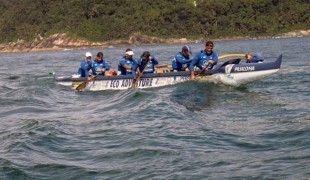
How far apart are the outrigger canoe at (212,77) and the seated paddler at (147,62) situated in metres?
0.39

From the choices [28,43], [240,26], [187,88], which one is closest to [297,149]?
[187,88]

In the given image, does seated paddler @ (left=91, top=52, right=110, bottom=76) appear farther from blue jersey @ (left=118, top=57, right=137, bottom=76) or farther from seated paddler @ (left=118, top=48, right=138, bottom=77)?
seated paddler @ (left=118, top=48, right=138, bottom=77)

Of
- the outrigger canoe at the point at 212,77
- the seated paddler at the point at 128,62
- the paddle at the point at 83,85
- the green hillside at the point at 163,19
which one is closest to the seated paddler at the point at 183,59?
the outrigger canoe at the point at 212,77

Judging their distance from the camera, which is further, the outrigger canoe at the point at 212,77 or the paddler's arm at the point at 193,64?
the paddler's arm at the point at 193,64

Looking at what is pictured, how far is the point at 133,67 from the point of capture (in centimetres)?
1772

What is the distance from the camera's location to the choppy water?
24.1 feet

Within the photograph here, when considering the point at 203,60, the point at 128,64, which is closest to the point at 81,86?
the point at 128,64

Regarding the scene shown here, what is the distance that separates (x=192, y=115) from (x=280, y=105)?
8.00 feet

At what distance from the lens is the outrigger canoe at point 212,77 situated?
52.3ft

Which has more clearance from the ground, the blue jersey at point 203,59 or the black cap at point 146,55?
the black cap at point 146,55

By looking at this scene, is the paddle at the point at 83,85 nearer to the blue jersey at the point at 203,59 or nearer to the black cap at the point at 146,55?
the black cap at the point at 146,55

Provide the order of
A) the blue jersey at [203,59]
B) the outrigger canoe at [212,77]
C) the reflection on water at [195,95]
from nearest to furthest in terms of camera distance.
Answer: the reflection on water at [195,95], the outrigger canoe at [212,77], the blue jersey at [203,59]

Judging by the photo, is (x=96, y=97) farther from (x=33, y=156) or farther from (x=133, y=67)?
(x=33, y=156)

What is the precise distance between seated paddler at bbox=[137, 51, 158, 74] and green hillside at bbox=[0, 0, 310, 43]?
268 feet
